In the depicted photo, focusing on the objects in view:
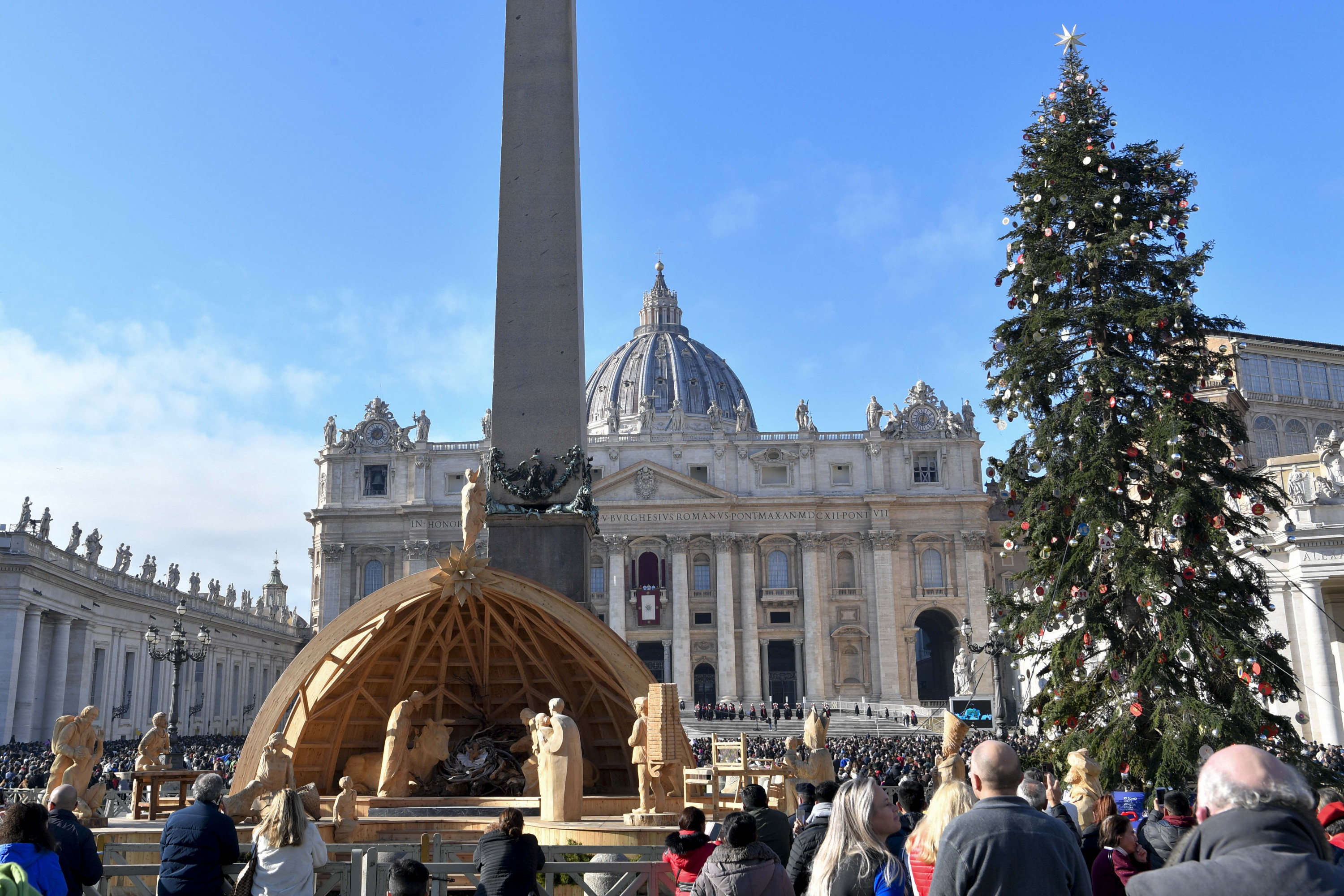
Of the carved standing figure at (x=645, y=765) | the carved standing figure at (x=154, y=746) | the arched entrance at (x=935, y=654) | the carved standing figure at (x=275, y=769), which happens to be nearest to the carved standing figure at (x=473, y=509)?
the carved standing figure at (x=645, y=765)

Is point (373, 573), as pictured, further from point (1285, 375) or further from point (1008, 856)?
point (1008, 856)

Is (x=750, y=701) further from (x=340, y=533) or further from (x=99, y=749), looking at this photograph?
(x=99, y=749)

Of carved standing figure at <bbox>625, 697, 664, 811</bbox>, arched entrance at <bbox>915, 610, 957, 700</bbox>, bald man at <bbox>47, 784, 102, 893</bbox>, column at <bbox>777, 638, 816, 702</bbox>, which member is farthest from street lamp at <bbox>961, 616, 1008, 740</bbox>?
bald man at <bbox>47, 784, 102, 893</bbox>

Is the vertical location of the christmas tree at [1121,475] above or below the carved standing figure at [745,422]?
below

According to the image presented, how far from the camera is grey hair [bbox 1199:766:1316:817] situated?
268cm

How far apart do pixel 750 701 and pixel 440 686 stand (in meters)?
51.2

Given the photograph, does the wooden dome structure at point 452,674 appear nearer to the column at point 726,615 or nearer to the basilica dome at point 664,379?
the column at point 726,615

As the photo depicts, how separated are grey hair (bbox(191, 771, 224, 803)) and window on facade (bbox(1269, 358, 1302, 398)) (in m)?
44.7

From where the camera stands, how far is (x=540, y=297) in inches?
583

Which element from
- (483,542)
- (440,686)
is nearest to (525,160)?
(440,686)

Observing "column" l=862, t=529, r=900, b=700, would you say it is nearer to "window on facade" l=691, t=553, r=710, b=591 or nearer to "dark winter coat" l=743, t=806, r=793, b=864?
"window on facade" l=691, t=553, r=710, b=591

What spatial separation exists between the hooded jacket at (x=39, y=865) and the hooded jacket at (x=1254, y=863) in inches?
190

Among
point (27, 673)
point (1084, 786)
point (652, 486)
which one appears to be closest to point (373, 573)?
point (652, 486)

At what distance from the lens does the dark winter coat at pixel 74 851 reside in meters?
5.84
